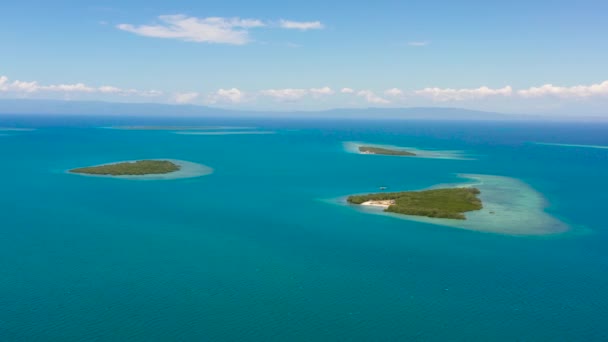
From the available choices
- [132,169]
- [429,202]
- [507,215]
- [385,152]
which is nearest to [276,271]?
[429,202]

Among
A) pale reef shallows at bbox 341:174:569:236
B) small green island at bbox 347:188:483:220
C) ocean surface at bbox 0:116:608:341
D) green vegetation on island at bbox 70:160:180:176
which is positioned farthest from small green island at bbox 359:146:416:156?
green vegetation on island at bbox 70:160:180:176

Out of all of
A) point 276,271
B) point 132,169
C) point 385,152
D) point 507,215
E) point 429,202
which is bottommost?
point 276,271

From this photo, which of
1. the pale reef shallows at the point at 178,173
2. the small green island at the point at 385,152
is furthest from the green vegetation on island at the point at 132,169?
the small green island at the point at 385,152

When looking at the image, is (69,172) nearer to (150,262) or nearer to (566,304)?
(150,262)

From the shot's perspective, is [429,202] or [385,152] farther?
[385,152]

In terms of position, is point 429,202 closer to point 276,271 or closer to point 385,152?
point 276,271

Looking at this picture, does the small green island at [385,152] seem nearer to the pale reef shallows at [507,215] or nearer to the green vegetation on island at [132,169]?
the pale reef shallows at [507,215]

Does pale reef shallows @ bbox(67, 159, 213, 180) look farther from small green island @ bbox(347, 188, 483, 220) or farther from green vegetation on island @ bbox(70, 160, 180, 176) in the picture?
small green island @ bbox(347, 188, 483, 220)
